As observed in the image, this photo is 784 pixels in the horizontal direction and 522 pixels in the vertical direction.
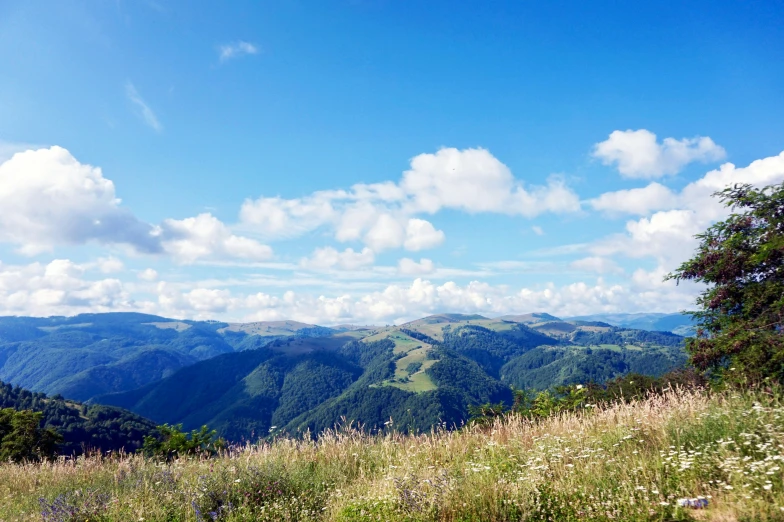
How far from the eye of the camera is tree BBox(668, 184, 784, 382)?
13.9 metres

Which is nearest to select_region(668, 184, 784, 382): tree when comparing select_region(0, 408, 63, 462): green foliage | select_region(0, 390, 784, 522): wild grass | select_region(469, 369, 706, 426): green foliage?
select_region(469, 369, 706, 426): green foliage

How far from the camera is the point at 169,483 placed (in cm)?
806

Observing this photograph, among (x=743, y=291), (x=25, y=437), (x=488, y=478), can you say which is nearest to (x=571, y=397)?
(x=743, y=291)

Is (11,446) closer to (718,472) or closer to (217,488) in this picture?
(217,488)

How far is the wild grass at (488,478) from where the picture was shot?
521 cm

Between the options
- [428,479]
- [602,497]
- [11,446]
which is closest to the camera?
[602,497]

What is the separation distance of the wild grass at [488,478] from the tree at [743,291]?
783cm

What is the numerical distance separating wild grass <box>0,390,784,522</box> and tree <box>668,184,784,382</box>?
783cm

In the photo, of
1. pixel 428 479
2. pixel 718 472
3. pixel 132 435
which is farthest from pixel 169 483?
pixel 132 435

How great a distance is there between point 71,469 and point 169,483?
477 cm

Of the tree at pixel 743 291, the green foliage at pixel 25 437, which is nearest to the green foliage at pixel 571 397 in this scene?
the tree at pixel 743 291

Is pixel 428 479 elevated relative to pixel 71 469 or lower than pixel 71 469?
elevated

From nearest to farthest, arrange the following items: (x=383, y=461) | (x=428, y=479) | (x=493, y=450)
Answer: (x=428, y=479)
(x=493, y=450)
(x=383, y=461)

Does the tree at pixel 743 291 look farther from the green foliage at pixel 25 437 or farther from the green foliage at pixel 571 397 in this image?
the green foliage at pixel 25 437
